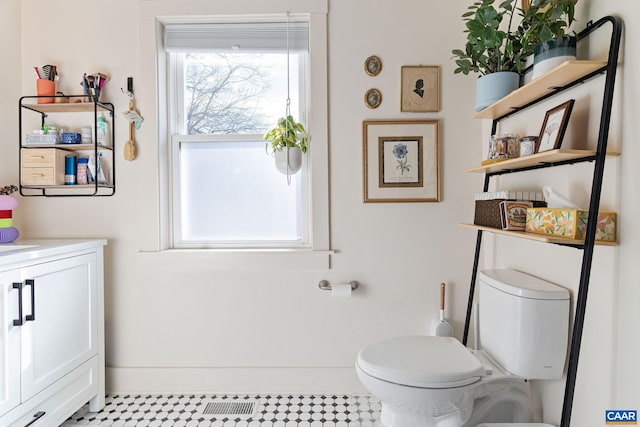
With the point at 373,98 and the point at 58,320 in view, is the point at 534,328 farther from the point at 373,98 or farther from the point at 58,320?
the point at 58,320

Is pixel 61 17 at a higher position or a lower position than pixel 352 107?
higher

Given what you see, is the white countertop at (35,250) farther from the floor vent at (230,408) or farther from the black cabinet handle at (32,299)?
the floor vent at (230,408)

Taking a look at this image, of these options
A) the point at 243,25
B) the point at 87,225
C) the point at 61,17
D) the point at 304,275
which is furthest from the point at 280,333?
the point at 61,17

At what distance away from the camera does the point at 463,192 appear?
196 cm

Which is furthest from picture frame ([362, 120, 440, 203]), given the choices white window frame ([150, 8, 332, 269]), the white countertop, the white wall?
the white countertop

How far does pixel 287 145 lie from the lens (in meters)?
1.92

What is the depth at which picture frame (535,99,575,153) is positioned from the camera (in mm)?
1191

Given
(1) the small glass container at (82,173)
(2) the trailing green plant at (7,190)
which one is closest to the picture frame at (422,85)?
(1) the small glass container at (82,173)

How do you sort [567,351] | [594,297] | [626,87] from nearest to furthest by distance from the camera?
[626,87] < [594,297] < [567,351]

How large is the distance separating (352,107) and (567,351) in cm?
144

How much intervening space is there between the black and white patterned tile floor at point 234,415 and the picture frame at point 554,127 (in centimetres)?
138

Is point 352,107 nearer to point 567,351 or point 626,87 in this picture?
point 626,87

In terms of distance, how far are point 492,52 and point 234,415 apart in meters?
2.05

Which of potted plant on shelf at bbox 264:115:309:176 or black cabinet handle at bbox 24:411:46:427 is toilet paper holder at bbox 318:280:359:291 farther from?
black cabinet handle at bbox 24:411:46:427
